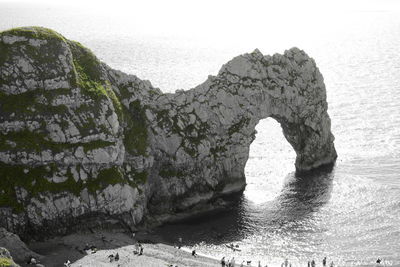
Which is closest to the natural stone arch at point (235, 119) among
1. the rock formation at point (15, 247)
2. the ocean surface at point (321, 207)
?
the ocean surface at point (321, 207)

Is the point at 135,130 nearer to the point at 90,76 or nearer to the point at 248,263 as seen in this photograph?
the point at 90,76

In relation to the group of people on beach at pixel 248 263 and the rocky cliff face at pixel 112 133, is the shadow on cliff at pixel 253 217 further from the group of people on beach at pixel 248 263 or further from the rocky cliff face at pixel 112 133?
the group of people on beach at pixel 248 263

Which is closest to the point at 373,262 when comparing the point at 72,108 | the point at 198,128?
the point at 198,128

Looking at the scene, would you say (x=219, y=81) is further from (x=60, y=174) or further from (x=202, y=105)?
(x=60, y=174)

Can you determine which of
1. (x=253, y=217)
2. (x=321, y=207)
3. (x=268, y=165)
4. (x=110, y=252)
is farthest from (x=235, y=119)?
(x=110, y=252)

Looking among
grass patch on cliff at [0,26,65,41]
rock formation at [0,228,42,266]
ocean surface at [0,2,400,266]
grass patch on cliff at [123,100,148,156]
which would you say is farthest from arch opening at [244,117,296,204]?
grass patch on cliff at [0,26,65,41]

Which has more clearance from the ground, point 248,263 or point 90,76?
point 90,76
